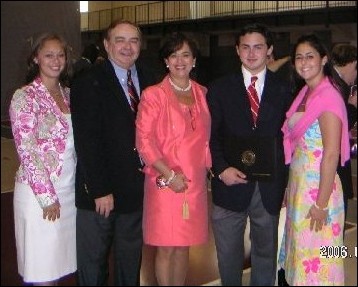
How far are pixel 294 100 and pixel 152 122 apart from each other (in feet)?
2.00

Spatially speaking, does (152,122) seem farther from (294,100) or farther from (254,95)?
(294,100)

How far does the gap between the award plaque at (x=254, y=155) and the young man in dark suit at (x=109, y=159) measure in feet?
1.34

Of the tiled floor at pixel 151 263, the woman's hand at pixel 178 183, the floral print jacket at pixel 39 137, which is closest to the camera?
the floral print jacket at pixel 39 137

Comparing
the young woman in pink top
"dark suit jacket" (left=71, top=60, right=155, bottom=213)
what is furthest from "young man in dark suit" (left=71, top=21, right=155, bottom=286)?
the young woman in pink top

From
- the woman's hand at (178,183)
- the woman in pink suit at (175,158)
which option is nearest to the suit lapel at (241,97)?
the woman in pink suit at (175,158)

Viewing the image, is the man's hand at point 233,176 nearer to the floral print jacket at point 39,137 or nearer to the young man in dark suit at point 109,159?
the young man in dark suit at point 109,159

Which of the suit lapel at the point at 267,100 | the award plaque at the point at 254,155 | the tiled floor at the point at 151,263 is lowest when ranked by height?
the tiled floor at the point at 151,263

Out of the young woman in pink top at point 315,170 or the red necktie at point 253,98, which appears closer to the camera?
the young woman in pink top at point 315,170

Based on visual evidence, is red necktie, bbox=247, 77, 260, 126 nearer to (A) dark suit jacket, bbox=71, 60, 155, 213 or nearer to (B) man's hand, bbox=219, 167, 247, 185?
(B) man's hand, bbox=219, 167, 247, 185

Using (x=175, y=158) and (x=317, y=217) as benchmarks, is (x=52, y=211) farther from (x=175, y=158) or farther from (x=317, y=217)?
(x=317, y=217)

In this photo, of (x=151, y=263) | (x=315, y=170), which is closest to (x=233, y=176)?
(x=315, y=170)

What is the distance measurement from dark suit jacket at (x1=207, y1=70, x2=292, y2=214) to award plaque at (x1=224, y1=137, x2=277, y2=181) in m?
0.03

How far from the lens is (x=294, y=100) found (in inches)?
74.0

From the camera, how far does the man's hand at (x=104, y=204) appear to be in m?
1.82
